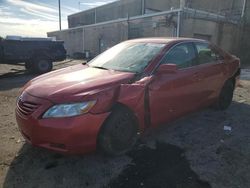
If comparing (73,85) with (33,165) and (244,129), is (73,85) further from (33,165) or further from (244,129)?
(244,129)

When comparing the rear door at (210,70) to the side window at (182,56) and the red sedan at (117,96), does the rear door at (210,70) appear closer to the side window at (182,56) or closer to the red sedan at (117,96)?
the red sedan at (117,96)

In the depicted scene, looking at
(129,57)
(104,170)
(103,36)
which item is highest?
(103,36)

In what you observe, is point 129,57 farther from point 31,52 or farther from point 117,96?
point 31,52

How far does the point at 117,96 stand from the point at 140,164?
935mm

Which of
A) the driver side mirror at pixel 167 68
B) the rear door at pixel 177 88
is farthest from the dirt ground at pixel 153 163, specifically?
the driver side mirror at pixel 167 68

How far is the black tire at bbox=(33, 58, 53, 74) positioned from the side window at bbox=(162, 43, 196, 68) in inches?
359

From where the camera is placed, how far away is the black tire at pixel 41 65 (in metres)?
12.1

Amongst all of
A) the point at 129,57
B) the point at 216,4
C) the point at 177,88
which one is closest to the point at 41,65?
the point at 129,57

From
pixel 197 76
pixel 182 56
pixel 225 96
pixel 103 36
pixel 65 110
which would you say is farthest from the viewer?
pixel 103 36

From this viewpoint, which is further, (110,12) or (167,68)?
(110,12)

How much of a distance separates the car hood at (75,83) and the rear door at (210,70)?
1.76m

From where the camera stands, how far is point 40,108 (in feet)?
10.1

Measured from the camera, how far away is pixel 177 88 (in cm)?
416

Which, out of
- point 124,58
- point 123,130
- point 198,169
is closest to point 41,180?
point 123,130
